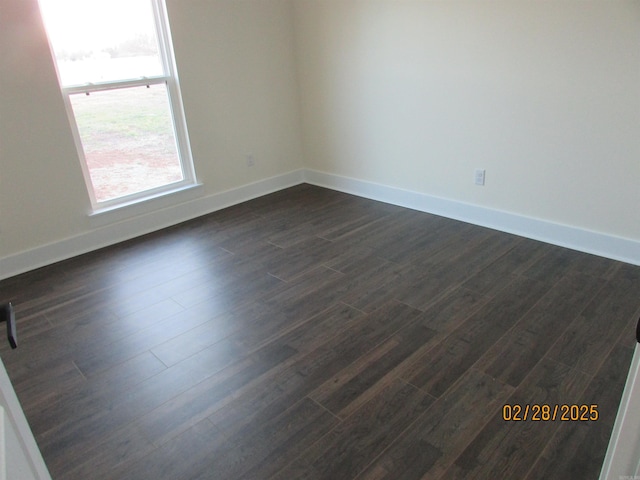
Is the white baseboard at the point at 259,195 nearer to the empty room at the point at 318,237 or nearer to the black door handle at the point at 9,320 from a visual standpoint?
the empty room at the point at 318,237

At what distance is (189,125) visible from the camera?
3.85 meters

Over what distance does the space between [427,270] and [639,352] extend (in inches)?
85.2

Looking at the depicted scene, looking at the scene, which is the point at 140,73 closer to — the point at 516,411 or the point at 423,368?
the point at 423,368

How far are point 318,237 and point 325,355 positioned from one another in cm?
142

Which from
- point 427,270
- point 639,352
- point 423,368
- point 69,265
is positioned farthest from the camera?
point 69,265

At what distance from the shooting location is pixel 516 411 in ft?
→ 5.96

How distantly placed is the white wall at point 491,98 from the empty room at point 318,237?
0.01m

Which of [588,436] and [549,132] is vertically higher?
[549,132]

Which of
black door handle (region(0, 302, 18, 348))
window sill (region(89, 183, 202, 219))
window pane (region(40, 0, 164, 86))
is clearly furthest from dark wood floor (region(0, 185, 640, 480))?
window pane (region(40, 0, 164, 86))

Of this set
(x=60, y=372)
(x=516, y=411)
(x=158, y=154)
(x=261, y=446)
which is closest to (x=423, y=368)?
(x=516, y=411)

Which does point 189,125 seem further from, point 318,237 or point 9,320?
point 9,320

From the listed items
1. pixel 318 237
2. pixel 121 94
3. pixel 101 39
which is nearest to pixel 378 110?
pixel 318 237

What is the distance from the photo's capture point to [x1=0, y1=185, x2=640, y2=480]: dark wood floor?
1695 mm

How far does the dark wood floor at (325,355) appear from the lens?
1.70 metres
